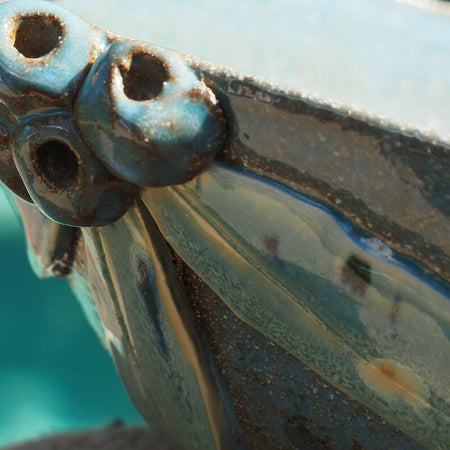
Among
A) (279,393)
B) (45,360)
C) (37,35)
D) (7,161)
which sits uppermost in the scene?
(37,35)

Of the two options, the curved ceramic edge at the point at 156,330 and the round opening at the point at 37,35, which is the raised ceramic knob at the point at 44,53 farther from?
the curved ceramic edge at the point at 156,330

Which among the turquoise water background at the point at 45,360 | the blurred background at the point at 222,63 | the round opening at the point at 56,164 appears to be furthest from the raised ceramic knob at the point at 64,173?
the turquoise water background at the point at 45,360

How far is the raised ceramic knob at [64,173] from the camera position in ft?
1.59

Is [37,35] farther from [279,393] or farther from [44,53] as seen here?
[279,393]

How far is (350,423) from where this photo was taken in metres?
0.54

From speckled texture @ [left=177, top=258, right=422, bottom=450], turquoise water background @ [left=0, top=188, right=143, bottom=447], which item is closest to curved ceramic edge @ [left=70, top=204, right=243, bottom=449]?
speckled texture @ [left=177, top=258, right=422, bottom=450]

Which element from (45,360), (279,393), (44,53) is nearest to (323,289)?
(279,393)

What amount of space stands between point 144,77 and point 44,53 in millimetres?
92

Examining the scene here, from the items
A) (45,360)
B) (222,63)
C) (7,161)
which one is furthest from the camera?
(45,360)

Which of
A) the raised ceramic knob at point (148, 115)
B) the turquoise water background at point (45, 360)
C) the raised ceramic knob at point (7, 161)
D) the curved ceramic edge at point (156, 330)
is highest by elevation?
the raised ceramic knob at point (148, 115)

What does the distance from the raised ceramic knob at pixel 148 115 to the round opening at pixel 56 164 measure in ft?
0.13

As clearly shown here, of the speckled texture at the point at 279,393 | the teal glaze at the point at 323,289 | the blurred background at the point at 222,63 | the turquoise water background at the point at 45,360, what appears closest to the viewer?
the teal glaze at the point at 323,289

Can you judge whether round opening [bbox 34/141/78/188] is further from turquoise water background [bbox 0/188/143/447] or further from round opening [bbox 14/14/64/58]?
turquoise water background [bbox 0/188/143/447]

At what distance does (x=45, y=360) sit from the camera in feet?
4.27
